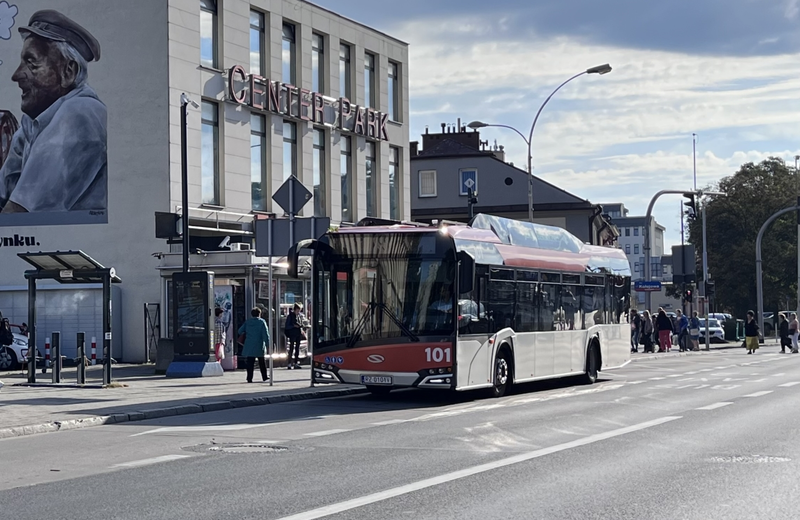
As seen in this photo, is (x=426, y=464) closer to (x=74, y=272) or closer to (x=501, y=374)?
(x=501, y=374)

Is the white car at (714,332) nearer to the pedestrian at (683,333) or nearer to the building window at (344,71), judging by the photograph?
the pedestrian at (683,333)

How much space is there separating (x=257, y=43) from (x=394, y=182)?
1040cm

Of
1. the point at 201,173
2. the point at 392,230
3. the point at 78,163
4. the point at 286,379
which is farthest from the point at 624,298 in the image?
the point at 78,163

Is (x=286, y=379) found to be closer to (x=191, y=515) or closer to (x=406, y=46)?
(x=191, y=515)

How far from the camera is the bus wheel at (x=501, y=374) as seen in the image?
20.2m

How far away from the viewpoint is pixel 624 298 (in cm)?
2758

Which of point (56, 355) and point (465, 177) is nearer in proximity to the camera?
point (56, 355)

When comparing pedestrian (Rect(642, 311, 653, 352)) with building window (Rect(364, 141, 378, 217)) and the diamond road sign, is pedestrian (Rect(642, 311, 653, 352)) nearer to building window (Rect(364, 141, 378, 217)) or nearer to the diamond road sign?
building window (Rect(364, 141, 378, 217))

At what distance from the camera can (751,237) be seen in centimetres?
8219

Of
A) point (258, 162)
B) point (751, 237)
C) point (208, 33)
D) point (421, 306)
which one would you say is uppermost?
point (208, 33)

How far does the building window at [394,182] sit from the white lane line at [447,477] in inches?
1244

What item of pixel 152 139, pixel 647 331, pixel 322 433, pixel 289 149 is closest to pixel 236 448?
pixel 322 433

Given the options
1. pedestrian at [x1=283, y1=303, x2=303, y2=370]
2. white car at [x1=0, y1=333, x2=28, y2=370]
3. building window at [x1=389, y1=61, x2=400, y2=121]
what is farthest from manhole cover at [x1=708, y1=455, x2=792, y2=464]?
building window at [x1=389, y1=61, x2=400, y2=121]

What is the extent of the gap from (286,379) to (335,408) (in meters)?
7.11
